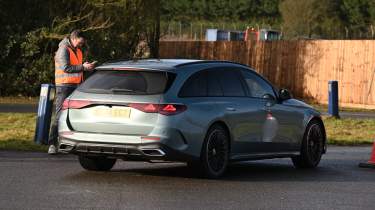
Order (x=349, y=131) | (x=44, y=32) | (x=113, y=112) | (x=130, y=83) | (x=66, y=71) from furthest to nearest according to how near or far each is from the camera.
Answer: (x=44, y=32), (x=349, y=131), (x=66, y=71), (x=130, y=83), (x=113, y=112)

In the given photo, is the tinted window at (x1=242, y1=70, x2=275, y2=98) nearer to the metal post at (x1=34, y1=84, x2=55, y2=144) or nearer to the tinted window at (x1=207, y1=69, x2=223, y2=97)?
the tinted window at (x1=207, y1=69, x2=223, y2=97)

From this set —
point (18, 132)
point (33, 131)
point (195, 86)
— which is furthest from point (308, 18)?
point (195, 86)

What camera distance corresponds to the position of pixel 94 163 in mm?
13203

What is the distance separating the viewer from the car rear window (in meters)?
12.3

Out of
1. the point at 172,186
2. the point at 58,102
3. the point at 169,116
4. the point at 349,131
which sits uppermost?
the point at 169,116

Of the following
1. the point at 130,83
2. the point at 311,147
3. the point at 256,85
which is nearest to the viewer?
the point at 130,83

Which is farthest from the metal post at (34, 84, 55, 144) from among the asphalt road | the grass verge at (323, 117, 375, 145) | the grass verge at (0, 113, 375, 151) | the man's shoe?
the grass verge at (323, 117, 375, 145)

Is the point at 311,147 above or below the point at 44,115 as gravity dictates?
below

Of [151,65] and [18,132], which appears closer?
[151,65]

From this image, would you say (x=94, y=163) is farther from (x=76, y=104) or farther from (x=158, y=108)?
(x=158, y=108)

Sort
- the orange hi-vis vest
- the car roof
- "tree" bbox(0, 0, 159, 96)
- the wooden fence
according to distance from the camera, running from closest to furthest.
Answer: the car roof → the orange hi-vis vest → "tree" bbox(0, 0, 159, 96) → the wooden fence

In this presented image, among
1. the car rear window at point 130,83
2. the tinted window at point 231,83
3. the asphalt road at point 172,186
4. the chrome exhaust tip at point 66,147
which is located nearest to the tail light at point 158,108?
the car rear window at point 130,83

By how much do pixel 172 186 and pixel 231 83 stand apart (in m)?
2.26

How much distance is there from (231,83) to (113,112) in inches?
77.1
